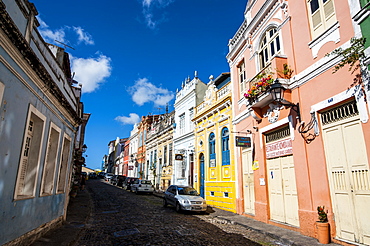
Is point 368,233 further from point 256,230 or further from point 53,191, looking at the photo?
A: point 53,191

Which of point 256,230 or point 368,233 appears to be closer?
point 368,233

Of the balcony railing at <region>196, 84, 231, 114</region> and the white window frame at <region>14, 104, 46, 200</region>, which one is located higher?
the balcony railing at <region>196, 84, 231, 114</region>

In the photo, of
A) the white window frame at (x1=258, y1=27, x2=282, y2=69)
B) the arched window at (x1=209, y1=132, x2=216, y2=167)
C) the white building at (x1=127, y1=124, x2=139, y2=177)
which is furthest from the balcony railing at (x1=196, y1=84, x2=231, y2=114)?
the white building at (x1=127, y1=124, x2=139, y2=177)

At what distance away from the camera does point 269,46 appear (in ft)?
36.2

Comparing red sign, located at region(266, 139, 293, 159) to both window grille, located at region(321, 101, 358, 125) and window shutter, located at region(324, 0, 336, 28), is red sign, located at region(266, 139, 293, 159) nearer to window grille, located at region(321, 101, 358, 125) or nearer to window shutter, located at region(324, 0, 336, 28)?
window grille, located at region(321, 101, 358, 125)

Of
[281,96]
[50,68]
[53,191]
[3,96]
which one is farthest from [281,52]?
[53,191]

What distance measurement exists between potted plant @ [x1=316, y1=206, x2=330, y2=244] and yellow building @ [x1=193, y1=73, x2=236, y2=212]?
21.6 feet

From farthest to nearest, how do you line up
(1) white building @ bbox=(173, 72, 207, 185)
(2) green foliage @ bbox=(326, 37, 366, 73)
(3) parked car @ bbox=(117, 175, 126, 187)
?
1. (3) parked car @ bbox=(117, 175, 126, 187)
2. (1) white building @ bbox=(173, 72, 207, 185)
3. (2) green foliage @ bbox=(326, 37, 366, 73)

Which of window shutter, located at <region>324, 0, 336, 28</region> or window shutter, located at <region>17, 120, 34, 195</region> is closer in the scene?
window shutter, located at <region>17, 120, 34, 195</region>

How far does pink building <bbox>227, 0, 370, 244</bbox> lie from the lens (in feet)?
21.5

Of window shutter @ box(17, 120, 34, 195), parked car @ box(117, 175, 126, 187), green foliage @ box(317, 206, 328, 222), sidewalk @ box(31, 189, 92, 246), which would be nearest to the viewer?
window shutter @ box(17, 120, 34, 195)

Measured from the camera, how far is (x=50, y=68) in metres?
7.73

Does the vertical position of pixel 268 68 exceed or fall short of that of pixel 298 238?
it exceeds it

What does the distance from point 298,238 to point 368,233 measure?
2016mm
